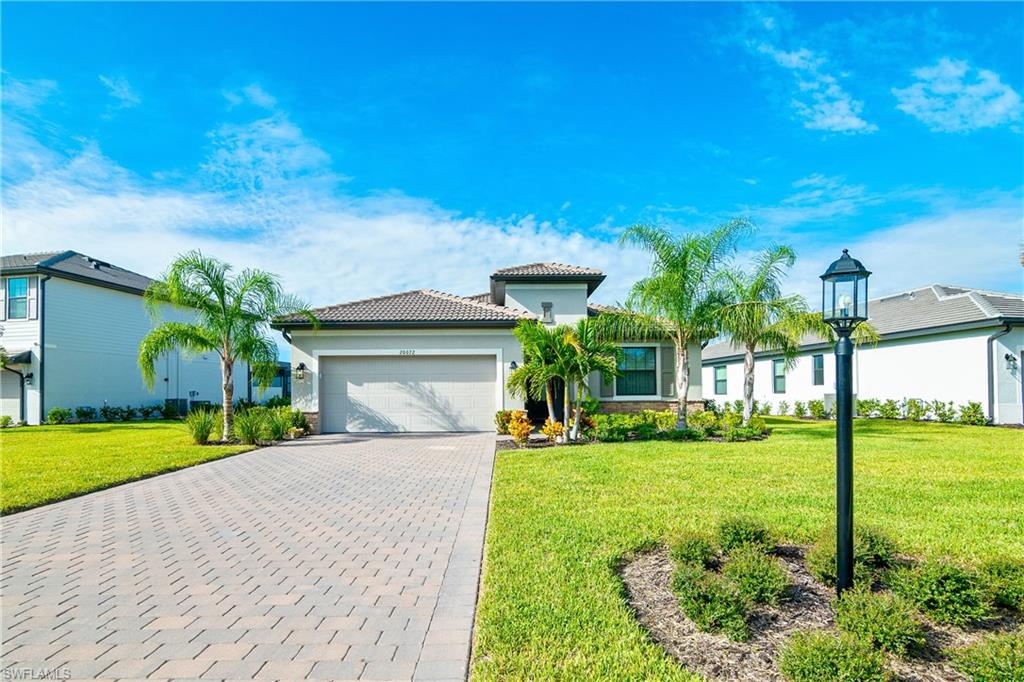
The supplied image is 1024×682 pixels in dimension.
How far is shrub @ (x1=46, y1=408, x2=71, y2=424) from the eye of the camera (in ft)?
67.7

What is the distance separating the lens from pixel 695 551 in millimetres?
4277

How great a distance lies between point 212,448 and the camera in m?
13.0

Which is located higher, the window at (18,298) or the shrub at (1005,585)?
the window at (18,298)

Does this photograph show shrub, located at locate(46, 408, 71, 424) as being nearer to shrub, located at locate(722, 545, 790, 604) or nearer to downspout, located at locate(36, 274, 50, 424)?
downspout, located at locate(36, 274, 50, 424)

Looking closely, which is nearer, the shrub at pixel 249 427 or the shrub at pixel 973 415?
the shrub at pixel 249 427

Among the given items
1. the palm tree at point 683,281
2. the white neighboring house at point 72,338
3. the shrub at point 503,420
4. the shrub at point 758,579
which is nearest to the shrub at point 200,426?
the white neighboring house at point 72,338

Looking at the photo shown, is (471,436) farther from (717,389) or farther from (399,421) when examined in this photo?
(717,389)

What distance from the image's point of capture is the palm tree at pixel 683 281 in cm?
1435

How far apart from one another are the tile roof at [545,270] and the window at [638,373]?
3107mm

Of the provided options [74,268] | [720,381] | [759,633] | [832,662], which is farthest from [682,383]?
[74,268]

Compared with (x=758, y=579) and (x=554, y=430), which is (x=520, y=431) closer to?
(x=554, y=430)

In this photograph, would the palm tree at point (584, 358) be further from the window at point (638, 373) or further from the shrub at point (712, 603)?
the shrub at point (712, 603)

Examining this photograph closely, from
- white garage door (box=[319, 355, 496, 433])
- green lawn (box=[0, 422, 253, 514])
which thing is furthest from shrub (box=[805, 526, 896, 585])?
white garage door (box=[319, 355, 496, 433])

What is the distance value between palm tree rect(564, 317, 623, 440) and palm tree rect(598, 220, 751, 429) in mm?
1269
